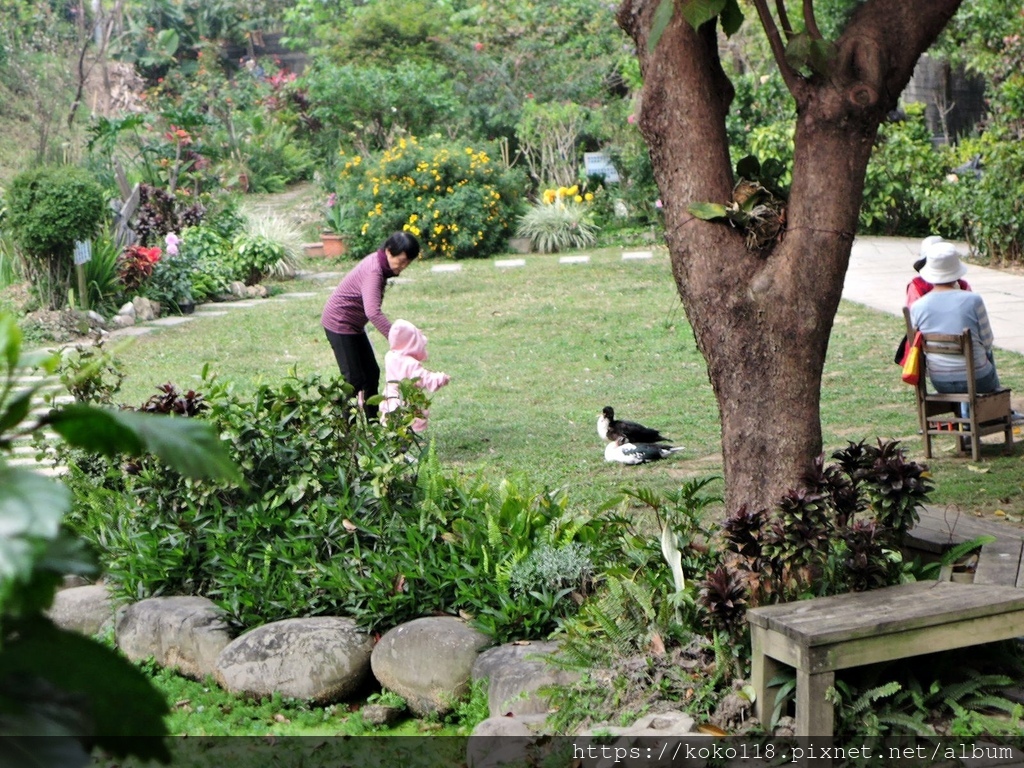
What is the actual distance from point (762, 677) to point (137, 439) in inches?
121

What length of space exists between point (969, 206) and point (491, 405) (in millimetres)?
8182

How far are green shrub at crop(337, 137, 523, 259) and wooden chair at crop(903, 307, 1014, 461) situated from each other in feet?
35.2

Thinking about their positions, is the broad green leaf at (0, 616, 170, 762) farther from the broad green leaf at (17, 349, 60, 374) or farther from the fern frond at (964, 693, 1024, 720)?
the fern frond at (964, 693, 1024, 720)

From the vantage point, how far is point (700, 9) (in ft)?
12.2

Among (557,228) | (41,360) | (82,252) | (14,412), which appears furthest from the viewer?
(557,228)

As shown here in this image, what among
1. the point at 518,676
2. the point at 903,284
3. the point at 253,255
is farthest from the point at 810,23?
the point at 253,255

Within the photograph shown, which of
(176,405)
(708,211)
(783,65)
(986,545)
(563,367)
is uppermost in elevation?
(783,65)

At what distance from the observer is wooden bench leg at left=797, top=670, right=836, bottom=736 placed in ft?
11.4

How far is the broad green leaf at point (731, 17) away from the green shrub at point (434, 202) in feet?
44.6

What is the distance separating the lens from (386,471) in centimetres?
529

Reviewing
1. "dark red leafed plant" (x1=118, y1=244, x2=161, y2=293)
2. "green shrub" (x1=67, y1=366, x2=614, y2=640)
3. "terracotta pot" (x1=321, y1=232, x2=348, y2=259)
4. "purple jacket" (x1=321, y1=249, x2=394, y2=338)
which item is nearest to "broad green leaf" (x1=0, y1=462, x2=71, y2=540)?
"green shrub" (x1=67, y1=366, x2=614, y2=640)

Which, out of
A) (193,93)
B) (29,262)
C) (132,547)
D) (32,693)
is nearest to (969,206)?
(29,262)

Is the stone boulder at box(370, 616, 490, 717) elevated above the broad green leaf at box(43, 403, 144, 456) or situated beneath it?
situated beneath

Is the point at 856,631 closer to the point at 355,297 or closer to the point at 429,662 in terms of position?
the point at 429,662
